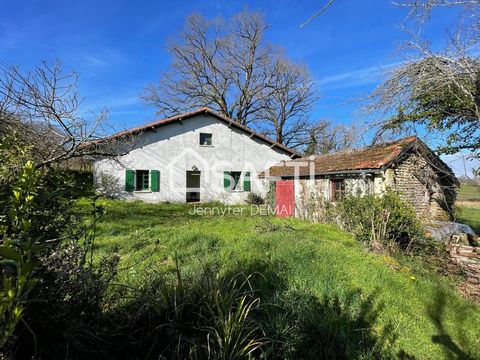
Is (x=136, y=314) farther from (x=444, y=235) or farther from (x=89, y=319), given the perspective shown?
(x=444, y=235)

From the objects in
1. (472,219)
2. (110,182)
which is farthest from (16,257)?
(472,219)

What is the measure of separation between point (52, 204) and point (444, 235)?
10517mm

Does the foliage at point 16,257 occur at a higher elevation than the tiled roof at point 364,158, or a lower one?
lower

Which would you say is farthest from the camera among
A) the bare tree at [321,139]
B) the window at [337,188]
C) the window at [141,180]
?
the bare tree at [321,139]

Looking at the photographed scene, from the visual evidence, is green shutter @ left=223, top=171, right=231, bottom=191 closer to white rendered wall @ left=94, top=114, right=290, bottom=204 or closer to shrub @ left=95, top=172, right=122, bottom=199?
white rendered wall @ left=94, top=114, right=290, bottom=204

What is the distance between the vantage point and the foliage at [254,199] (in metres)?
18.5

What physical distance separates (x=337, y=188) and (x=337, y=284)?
26.5 feet

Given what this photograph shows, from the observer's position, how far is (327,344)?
306 cm

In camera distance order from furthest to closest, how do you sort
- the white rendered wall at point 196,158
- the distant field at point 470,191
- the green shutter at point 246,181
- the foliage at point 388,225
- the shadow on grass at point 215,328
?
1. the green shutter at point 246,181
2. the white rendered wall at point 196,158
3. the foliage at point 388,225
4. the distant field at point 470,191
5. the shadow on grass at point 215,328

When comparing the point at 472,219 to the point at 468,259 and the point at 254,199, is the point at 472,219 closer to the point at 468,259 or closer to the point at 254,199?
the point at 468,259

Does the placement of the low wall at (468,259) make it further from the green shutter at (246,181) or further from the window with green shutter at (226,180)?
the window with green shutter at (226,180)

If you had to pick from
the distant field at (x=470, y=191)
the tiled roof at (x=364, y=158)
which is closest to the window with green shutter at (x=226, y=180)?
the tiled roof at (x=364, y=158)

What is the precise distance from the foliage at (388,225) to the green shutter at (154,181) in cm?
1197

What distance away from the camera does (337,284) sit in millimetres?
4469
